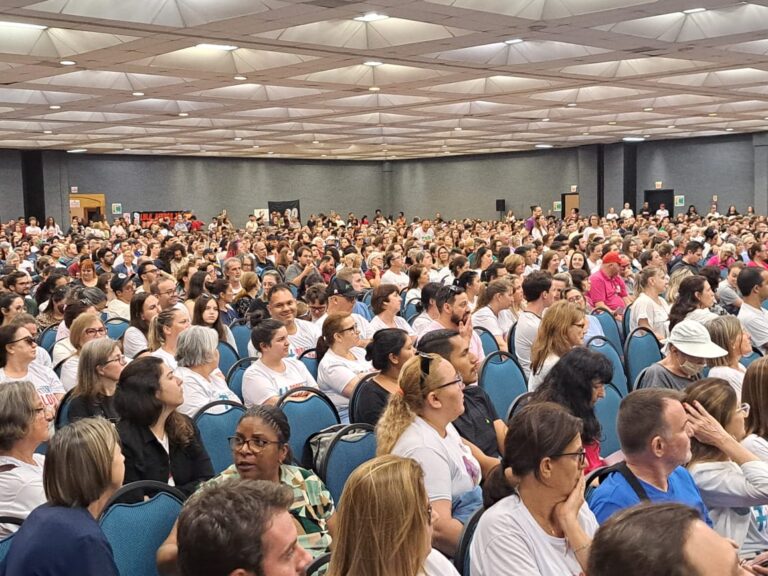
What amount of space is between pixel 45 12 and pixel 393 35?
171 inches

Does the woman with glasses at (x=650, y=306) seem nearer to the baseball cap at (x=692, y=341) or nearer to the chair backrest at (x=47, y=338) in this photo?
the baseball cap at (x=692, y=341)

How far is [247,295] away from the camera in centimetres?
986

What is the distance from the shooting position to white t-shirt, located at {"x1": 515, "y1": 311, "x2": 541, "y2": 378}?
23.9ft

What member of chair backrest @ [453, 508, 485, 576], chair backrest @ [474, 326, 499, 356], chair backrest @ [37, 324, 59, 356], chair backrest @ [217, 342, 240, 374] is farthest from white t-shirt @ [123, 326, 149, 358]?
chair backrest @ [453, 508, 485, 576]

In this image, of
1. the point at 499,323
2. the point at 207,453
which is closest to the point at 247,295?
the point at 499,323

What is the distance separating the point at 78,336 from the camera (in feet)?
20.7

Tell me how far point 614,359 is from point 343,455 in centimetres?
316

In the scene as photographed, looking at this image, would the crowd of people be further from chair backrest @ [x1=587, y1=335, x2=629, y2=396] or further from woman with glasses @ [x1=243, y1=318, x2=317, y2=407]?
chair backrest @ [x1=587, y1=335, x2=629, y2=396]

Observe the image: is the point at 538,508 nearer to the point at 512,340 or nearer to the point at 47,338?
the point at 512,340

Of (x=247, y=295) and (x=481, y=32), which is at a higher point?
(x=481, y=32)

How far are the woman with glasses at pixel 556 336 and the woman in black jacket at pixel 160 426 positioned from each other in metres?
2.34

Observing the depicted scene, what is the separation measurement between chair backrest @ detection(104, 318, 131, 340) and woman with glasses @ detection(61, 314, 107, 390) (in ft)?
6.60

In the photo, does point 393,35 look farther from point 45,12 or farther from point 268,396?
point 268,396

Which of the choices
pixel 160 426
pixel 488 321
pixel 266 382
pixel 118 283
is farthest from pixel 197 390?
pixel 118 283
